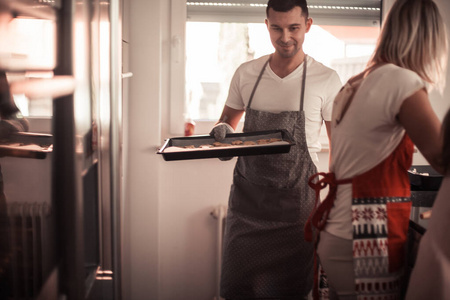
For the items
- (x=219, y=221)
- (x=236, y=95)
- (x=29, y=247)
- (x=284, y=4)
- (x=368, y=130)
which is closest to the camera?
(x=29, y=247)

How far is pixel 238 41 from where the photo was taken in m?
2.63

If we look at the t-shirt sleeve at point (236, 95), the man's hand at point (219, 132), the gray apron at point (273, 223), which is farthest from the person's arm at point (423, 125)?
the t-shirt sleeve at point (236, 95)

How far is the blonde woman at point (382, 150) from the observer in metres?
1.17

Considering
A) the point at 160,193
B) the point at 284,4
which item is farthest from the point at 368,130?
the point at 160,193

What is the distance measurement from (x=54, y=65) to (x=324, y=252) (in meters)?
0.89

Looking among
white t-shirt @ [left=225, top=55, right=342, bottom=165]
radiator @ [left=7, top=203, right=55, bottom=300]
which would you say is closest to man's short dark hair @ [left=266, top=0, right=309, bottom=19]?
white t-shirt @ [left=225, top=55, right=342, bottom=165]

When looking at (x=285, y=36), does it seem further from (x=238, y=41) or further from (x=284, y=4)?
(x=238, y=41)

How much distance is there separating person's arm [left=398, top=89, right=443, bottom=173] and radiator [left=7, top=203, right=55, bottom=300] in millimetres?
808

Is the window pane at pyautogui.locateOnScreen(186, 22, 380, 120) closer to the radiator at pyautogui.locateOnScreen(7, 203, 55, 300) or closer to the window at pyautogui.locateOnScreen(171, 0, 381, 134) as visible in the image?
the window at pyautogui.locateOnScreen(171, 0, 381, 134)

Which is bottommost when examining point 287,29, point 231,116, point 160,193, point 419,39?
point 160,193

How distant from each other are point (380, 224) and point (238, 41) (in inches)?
63.2

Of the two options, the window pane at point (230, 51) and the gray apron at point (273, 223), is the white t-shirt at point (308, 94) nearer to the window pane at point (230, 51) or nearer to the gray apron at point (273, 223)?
the gray apron at point (273, 223)

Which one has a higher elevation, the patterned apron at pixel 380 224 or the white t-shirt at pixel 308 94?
the white t-shirt at pixel 308 94

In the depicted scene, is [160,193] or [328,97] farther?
[160,193]
